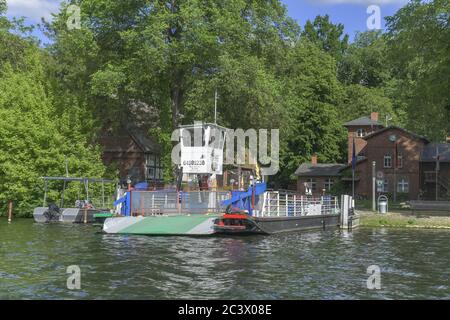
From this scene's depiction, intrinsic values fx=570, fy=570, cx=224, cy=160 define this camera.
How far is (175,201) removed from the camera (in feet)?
103

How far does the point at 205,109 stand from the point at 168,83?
4851 millimetres

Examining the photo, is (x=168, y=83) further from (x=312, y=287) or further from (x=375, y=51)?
(x=375, y=51)

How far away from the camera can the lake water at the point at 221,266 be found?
15.1 meters

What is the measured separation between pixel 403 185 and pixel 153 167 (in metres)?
29.9

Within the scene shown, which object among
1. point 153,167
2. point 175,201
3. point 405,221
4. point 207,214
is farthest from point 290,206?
point 153,167

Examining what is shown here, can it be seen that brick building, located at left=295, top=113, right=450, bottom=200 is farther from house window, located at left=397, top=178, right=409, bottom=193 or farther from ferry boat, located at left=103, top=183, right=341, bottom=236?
ferry boat, located at left=103, top=183, right=341, bottom=236

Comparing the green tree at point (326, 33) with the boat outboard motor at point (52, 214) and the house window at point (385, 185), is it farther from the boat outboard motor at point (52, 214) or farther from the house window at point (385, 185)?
the boat outboard motor at point (52, 214)

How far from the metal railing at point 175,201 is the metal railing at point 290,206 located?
2.14m

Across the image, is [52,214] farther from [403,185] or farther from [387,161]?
[403,185]

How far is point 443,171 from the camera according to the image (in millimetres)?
66875

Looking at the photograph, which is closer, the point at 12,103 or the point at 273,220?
the point at 273,220
